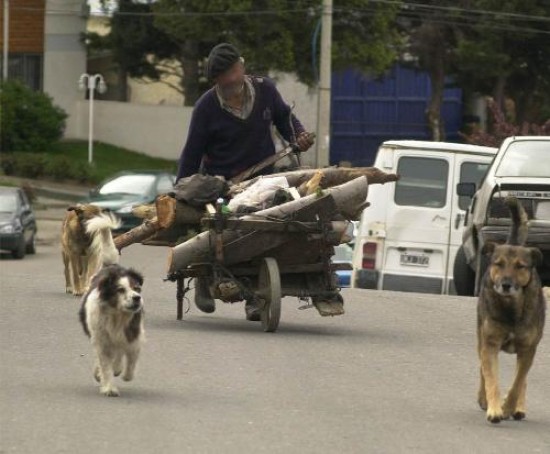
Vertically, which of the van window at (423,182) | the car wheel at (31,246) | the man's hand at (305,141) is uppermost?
the man's hand at (305,141)

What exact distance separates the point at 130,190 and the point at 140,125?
17920 millimetres

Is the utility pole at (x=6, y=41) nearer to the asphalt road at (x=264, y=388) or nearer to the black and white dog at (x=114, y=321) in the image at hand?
the asphalt road at (x=264, y=388)

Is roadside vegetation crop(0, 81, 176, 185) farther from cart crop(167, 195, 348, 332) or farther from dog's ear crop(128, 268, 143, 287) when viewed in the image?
dog's ear crop(128, 268, 143, 287)

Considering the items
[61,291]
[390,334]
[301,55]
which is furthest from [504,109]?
[390,334]

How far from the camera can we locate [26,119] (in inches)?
2015

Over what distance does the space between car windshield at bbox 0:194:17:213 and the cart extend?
770 inches

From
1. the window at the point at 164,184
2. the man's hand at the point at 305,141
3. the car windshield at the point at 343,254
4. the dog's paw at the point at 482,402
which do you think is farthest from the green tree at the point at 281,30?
the dog's paw at the point at 482,402

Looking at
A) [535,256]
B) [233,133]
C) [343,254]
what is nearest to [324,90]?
[343,254]

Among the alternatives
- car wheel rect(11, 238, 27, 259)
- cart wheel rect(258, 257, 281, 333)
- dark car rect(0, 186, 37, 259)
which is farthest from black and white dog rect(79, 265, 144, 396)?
car wheel rect(11, 238, 27, 259)

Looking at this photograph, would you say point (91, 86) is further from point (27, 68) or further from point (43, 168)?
point (27, 68)

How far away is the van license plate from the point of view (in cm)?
2253

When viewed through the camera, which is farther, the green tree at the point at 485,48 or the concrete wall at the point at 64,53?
the concrete wall at the point at 64,53

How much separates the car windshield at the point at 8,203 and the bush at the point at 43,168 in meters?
15.0

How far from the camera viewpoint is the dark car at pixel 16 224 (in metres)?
32.5
